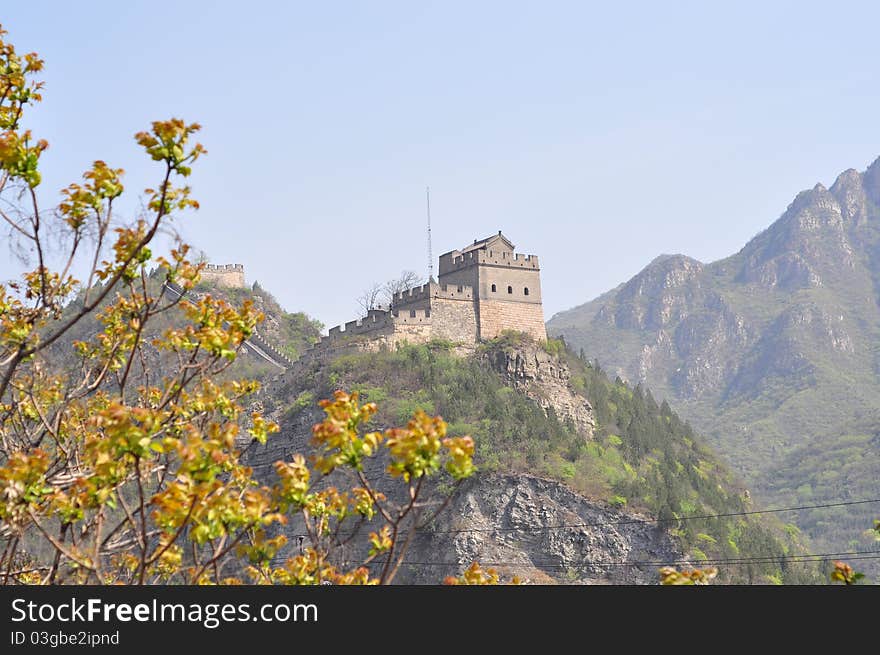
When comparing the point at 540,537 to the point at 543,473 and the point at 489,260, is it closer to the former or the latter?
the point at 543,473

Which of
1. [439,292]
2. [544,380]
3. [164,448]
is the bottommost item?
[164,448]

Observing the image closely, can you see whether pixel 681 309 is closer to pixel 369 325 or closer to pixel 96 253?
pixel 369 325

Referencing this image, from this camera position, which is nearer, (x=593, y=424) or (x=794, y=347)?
(x=593, y=424)

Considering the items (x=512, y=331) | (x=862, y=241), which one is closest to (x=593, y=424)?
(x=512, y=331)

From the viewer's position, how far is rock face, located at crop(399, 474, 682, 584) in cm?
5700

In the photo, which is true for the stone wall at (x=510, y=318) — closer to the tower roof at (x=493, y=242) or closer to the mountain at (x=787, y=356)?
the tower roof at (x=493, y=242)

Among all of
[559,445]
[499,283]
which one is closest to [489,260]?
[499,283]

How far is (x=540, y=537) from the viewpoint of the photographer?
58.3 meters

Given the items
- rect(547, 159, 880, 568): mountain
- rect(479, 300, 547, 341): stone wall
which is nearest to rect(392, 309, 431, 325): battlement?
rect(479, 300, 547, 341): stone wall

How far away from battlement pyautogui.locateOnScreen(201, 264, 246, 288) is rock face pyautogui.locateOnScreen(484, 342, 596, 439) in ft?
137

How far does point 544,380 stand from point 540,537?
10661mm

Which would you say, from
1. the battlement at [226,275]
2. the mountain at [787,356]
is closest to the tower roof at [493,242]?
the battlement at [226,275]
